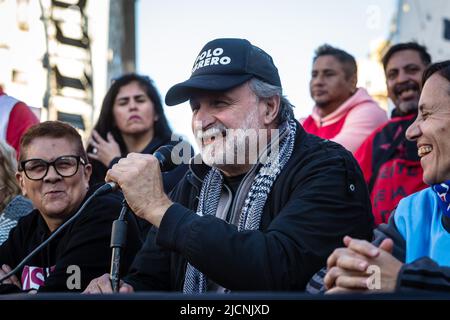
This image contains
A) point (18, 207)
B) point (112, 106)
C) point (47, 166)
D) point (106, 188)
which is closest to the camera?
point (106, 188)

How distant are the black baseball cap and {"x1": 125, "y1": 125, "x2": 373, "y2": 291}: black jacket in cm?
37

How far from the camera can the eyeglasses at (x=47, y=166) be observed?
12.2ft

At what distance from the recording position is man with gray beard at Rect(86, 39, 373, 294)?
8.99 feet

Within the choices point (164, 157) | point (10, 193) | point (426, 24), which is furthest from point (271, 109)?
point (426, 24)

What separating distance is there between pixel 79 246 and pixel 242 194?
877mm

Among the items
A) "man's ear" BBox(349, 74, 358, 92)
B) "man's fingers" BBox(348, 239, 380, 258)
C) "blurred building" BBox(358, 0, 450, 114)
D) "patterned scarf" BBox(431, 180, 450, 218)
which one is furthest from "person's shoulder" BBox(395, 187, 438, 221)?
"blurred building" BBox(358, 0, 450, 114)

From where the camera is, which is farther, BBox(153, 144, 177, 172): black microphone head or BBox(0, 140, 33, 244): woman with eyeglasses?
BBox(0, 140, 33, 244): woman with eyeglasses

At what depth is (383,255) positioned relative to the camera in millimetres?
2361

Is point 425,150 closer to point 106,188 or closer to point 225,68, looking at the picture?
point 225,68

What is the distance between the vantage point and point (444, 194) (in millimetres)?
2729

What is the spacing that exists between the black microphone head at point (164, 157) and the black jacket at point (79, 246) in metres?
0.73

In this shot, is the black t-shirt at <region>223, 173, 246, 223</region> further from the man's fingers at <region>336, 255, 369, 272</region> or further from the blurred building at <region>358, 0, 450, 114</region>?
the blurred building at <region>358, 0, 450, 114</region>
